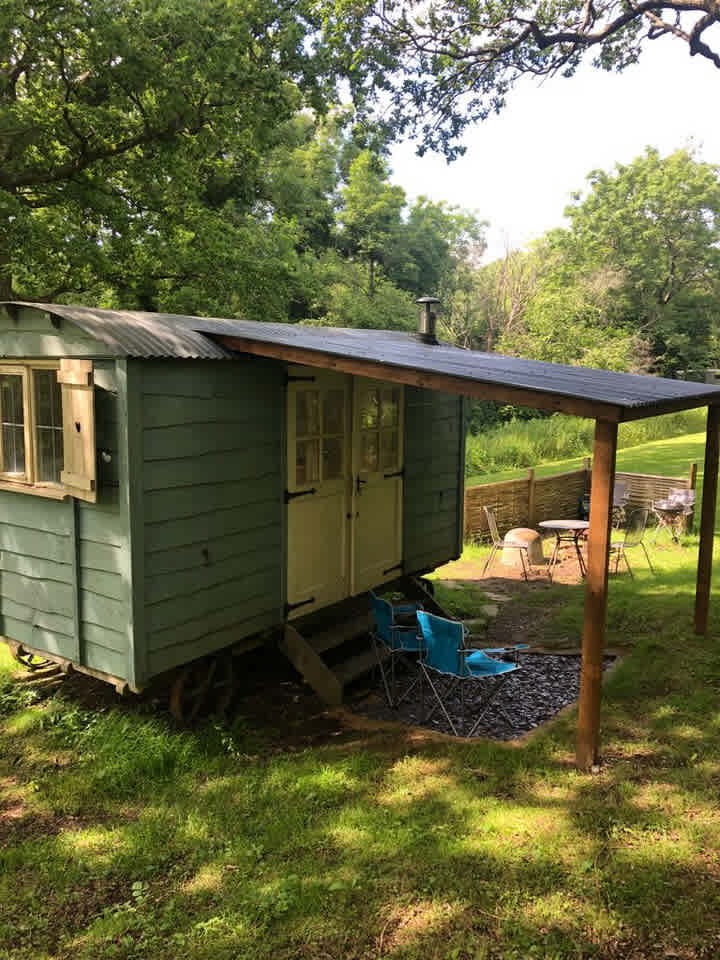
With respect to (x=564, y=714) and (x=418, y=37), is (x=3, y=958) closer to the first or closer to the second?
(x=564, y=714)

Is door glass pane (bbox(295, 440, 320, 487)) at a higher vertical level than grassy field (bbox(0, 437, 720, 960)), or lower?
higher

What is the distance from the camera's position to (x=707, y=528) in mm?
6605

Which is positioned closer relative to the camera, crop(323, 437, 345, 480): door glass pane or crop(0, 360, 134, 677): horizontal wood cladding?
crop(0, 360, 134, 677): horizontal wood cladding

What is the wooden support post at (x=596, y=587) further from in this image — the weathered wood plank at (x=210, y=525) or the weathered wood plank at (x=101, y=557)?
the weathered wood plank at (x=101, y=557)

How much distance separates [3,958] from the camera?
3115mm

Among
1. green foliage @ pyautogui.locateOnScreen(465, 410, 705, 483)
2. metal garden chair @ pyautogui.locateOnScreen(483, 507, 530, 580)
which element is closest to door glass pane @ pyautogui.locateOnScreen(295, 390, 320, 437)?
metal garden chair @ pyautogui.locateOnScreen(483, 507, 530, 580)

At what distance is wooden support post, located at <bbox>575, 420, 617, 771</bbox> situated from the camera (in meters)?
4.11

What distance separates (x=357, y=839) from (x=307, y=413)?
3.29 meters

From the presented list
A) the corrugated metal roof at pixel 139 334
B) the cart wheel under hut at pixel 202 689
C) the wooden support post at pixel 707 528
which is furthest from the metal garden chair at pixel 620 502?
the corrugated metal roof at pixel 139 334

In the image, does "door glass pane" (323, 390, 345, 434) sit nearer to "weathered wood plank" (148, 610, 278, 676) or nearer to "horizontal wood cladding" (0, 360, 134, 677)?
"weathered wood plank" (148, 610, 278, 676)

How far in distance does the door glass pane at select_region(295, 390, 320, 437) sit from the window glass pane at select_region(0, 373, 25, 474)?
2.04 meters

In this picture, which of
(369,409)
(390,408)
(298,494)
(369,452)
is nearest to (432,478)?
(390,408)

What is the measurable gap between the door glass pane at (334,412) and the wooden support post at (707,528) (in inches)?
129

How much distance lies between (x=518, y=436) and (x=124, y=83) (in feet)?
43.0
